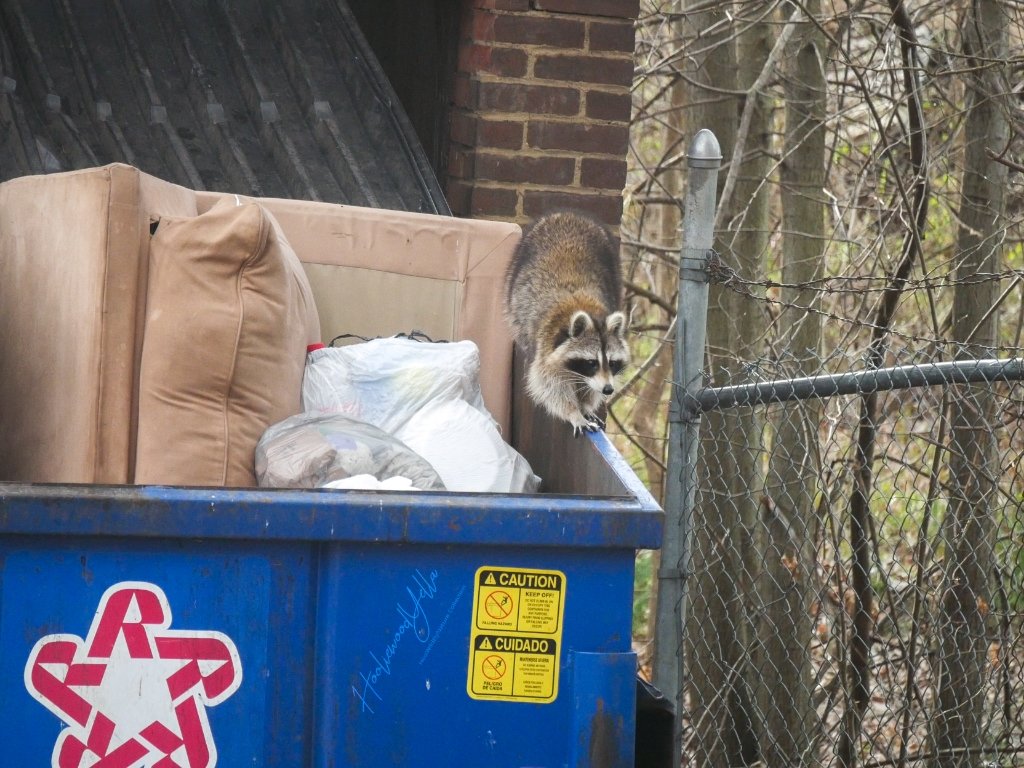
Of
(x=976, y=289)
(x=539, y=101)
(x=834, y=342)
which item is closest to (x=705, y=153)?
(x=539, y=101)

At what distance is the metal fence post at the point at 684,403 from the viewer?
362 centimetres

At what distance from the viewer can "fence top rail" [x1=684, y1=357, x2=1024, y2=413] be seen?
3262mm

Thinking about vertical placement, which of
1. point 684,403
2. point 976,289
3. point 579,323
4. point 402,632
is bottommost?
point 402,632

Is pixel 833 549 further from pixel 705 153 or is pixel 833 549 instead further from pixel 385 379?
pixel 385 379

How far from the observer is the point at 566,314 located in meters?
4.35

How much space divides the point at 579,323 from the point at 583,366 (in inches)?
9.0

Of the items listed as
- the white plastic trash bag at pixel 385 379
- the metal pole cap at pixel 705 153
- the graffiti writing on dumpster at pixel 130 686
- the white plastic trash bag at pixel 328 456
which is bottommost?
the graffiti writing on dumpster at pixel 130 686

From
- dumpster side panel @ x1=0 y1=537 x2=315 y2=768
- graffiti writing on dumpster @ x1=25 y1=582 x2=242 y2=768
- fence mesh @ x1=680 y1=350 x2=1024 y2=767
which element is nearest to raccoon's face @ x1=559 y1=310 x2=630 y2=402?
fence mesh @ x1=680 y1=350 x2=1024 y2=767

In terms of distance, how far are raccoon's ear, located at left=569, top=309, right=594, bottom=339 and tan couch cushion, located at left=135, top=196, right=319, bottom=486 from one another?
142 cm

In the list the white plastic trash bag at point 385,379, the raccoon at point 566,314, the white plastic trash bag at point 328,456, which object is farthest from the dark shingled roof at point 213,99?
the white plastic trash bag at point 328,456

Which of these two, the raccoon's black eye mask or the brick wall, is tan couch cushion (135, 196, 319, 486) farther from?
Answer: the brick wall

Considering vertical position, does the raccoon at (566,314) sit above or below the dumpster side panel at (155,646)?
above

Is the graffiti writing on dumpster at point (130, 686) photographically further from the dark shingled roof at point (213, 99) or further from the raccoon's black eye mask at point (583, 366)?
the dark shingled roof at point (213, 99)

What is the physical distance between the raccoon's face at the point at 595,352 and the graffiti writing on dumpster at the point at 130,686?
2037 mm
